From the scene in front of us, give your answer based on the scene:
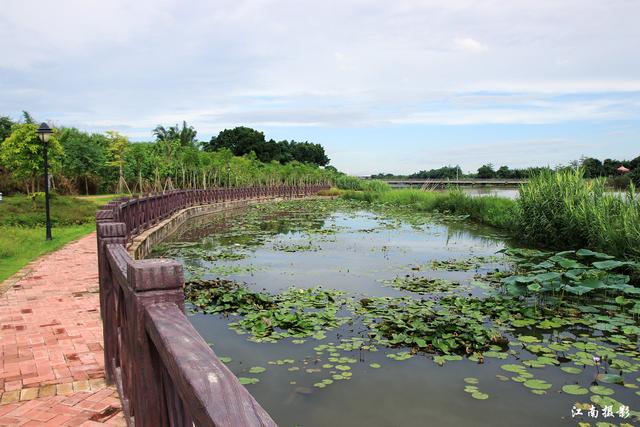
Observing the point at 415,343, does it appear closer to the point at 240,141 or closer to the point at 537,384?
the point at 537,384

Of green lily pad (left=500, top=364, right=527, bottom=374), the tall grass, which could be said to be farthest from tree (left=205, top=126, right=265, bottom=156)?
green lily pad (left=500, top=364, right=527, bottom=374)

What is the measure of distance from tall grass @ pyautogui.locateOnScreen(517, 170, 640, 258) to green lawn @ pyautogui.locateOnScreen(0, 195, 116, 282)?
31.9 ft

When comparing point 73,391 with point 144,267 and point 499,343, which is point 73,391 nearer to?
point 144,267

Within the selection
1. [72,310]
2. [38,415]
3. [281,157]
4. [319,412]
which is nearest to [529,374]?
[319,412]

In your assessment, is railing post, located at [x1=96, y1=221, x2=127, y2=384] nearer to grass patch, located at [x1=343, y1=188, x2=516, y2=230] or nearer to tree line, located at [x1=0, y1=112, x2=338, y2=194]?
grass patch, located at [x1=343, y1=188, x2=516, y2=230]

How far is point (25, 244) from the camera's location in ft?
34.2

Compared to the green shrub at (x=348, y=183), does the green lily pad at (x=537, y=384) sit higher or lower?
lower

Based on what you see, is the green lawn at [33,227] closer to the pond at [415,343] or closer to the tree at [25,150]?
the tree at [25,150]

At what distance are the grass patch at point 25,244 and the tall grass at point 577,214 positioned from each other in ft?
31.9

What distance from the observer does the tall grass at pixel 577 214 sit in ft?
28.5

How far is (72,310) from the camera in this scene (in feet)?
17.8

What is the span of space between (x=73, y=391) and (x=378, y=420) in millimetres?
2166

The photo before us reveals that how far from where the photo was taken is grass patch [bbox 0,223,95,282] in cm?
829

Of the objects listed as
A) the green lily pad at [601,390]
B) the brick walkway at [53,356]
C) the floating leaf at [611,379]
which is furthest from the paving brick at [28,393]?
the floating leaf at [611,379]
